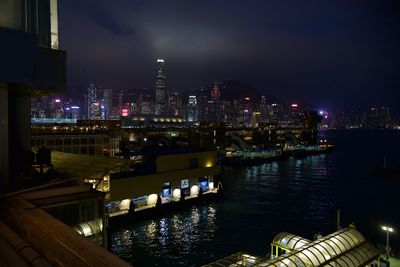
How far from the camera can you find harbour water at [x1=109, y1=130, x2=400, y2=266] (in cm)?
1656

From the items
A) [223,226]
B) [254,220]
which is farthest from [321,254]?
[254,220]

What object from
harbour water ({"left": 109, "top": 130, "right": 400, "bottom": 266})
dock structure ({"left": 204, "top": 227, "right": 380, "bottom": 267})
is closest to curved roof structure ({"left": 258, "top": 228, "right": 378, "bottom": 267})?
dock structure ({"left": 204, "top": 227, "right": 380, "bottom": 267})

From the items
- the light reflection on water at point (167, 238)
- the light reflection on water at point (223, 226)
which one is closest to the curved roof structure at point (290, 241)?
the light reflection on water at point (223, 226)

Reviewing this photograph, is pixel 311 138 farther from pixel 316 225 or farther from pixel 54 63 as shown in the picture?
pixel 54 63

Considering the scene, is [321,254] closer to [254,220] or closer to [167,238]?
[167,238]

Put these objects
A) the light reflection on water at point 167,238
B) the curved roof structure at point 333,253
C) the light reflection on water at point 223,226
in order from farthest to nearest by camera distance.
Answer: the light reflection on water at point 223,226 < the light reflection on water at point 167,238 < the curved roof structure at point 333,253

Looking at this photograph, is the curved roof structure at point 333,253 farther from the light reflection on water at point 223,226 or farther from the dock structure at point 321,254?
the light reflection on water at point 223,226

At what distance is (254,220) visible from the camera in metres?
22.2

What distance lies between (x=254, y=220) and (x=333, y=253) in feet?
38.5

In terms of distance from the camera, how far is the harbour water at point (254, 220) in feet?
54.3

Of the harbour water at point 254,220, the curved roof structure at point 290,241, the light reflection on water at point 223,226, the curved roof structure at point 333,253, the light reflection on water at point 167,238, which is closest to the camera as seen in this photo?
the curved roof structure at point 333,253

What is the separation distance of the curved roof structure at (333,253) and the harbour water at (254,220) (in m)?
4.33

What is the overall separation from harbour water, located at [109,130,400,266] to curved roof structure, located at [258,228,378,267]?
433 centimetres

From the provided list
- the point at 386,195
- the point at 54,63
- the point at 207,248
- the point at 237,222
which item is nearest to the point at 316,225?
the point at 237,222
